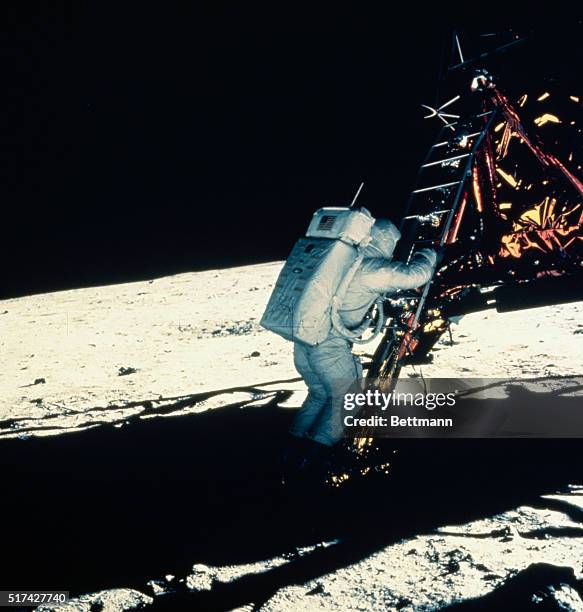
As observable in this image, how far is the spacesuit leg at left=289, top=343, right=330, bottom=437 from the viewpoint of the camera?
9.28ft

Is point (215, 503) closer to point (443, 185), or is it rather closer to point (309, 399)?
point (309, 399)

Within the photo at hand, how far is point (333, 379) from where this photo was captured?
2740 millimetres

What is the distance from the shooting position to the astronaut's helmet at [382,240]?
9.14 ft

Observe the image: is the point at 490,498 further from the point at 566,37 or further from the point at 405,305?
the point at 566,37

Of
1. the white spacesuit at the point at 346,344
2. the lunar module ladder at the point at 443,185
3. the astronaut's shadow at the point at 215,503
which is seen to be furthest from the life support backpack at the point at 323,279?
the astronaut's shadow at the point at 215,503

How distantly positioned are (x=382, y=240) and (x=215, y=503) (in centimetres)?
153

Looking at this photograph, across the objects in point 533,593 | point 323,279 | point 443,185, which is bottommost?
point 533,593

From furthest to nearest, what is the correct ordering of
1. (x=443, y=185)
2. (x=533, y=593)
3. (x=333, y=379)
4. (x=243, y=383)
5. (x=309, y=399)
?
(x=243, y=383), (x=443, y=185), (x=309, y=399), (x=333, y=379), (x=533, y=593)

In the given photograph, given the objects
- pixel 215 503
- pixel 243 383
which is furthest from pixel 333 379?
pixel 243 383

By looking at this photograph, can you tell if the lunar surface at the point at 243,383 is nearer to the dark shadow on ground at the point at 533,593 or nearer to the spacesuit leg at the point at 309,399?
the dark shadow on ground at the point at 533,593

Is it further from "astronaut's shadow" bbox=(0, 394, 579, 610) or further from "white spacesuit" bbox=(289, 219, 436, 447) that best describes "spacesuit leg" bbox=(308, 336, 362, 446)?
"astronaut's shadow" bbox=(0, 394, 579, 610)

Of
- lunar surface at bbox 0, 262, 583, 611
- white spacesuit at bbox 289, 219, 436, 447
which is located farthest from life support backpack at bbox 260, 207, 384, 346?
lunar surface at bbox 0, 262, 583, 611

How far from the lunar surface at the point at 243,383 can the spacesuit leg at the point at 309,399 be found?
60 cm

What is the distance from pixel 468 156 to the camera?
9.89 feet
